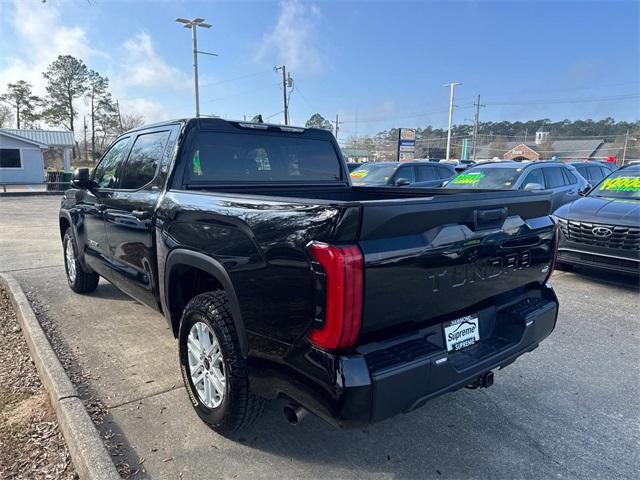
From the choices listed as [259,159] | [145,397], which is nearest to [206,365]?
[145,397]

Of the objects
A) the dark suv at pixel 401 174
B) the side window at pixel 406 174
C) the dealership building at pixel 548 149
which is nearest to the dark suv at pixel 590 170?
the dark suv at pixel 401 174

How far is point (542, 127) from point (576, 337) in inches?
3426

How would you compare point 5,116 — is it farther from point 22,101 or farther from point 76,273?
point 76,273

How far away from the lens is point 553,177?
31.9 feet

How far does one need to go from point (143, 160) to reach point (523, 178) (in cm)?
770

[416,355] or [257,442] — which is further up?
[416,355]

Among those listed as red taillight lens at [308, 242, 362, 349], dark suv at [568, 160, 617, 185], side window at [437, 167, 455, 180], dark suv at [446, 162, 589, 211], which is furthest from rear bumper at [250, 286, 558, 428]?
dark suv at [568, 160, 617, 185]

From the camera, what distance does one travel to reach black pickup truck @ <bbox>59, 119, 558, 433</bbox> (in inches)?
72.5

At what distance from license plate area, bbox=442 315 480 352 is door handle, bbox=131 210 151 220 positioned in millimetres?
2254

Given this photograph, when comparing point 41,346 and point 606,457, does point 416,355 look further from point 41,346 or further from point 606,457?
point 41,346

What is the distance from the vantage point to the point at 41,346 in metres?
3.61

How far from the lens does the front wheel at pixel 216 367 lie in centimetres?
244

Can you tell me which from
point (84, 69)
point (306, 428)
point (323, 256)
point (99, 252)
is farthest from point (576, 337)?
point (84, 69)

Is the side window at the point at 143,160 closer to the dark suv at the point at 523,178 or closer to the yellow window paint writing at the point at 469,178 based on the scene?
the dark suv at the point at 523,178
